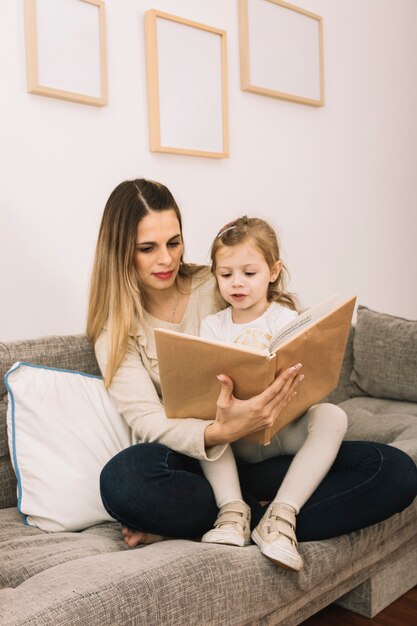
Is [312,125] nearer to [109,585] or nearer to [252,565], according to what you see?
[252,565]

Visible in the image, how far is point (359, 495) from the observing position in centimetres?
140

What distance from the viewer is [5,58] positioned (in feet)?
6.02

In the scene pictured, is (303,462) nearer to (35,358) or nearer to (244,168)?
(35,358)

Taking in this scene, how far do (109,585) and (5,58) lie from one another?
141cm

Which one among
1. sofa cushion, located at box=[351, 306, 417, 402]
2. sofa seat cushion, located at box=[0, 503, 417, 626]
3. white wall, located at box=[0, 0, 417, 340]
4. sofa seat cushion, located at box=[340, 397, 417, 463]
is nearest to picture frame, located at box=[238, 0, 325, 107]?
white wall, located at box=[0, 0, 417, 340]

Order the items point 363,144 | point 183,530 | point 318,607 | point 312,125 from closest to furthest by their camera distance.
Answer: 1. point 183,530
2. point 318,607
3. point 312,125
4. point 363,144

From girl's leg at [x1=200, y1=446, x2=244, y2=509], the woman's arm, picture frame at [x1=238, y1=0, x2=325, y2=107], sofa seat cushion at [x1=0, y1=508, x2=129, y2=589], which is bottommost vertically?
sofa seat cushion at [x1=0, y1=508, x2=129, y2=589]

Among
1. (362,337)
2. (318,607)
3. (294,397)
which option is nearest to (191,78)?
(362,337)

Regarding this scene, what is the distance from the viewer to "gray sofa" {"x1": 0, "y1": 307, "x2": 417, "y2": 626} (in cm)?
106

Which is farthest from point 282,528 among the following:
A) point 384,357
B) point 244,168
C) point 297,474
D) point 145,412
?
point 244,168

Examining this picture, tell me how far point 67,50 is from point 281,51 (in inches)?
38.7

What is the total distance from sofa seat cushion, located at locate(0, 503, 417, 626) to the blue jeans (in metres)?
0.06

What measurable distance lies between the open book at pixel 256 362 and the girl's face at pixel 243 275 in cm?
25

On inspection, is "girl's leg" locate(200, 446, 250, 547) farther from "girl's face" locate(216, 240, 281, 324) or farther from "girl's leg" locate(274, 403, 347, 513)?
"girl's face" locate(216, 240, 281, 324)
